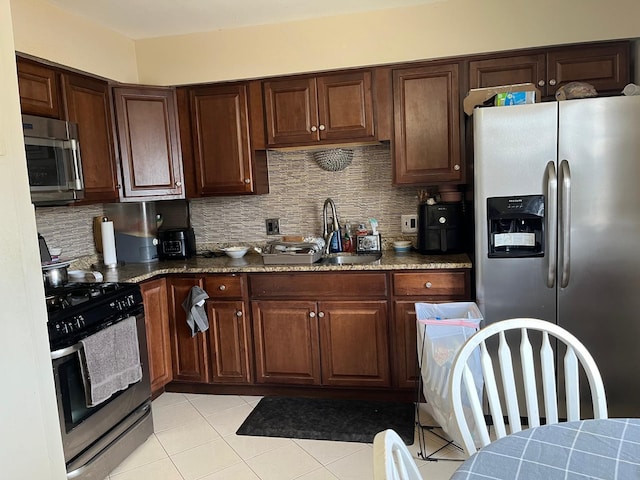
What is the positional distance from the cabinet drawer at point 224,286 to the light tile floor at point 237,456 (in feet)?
2.39

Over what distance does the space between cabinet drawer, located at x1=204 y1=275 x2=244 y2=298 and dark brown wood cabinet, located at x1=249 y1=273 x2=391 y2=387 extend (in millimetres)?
83

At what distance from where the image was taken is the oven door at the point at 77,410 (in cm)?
205

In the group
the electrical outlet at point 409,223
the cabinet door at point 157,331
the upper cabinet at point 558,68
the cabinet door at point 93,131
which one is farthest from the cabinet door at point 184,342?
the upper cabinet at point 558,68

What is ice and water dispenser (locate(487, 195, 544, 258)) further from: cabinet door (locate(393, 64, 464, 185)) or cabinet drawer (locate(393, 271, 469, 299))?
cabinet door (locate(393, 64, 464, 185))

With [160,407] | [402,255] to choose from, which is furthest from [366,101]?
[160,407]

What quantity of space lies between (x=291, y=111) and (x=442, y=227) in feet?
3.94

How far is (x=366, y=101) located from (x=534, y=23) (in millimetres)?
1027

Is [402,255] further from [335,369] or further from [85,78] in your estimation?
[85,78]

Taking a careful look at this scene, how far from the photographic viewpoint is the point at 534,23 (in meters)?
2.74

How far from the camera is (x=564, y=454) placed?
107 cm

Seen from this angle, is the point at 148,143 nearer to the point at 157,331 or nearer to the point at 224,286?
the point at 224,286

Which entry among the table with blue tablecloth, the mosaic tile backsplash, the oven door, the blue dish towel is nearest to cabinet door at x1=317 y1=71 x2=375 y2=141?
the mosaic tile backsplash

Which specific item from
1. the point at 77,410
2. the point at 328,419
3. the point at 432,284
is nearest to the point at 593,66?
the point at 432,284

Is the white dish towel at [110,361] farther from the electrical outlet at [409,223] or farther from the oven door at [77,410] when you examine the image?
the electrical outlet at [409,223]
